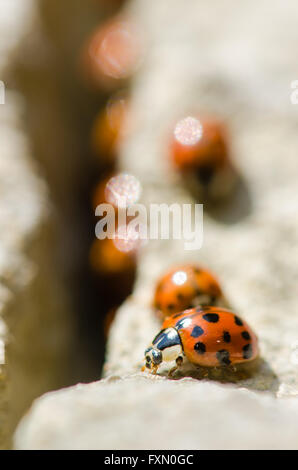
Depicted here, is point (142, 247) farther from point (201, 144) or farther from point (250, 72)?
point (250, 72)

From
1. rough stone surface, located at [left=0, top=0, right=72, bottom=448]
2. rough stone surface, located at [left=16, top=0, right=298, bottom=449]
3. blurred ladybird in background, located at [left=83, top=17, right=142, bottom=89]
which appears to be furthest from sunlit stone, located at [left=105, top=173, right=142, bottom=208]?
blurred ladybird in background, located at [left=83, top=17, right=142, bottom=89]

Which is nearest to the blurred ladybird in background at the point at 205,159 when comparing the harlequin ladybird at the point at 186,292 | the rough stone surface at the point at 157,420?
the harlequin ladybird at the point at 186,292

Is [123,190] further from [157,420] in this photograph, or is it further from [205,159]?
[157,420]

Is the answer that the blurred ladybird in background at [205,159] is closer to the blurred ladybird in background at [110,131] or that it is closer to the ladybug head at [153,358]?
the blurred ladybird in background at [110,131]
